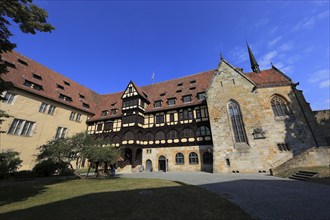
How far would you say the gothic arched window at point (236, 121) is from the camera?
1927 cm

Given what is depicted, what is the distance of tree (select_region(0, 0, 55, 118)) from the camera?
7.30m

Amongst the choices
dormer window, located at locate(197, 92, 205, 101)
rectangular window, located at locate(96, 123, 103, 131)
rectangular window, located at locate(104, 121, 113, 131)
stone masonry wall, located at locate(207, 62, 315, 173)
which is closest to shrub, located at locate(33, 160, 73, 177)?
rectangular window, located at locate(104, 121, 113, 131)

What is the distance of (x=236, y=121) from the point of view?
791 inches

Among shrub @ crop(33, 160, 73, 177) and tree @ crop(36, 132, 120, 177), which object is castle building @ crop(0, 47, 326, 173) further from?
tree @ crop(36, 132, 120, 177)

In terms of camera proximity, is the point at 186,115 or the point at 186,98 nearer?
the point at 186,115

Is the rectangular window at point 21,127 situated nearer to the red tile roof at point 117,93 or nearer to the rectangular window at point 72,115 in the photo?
the red tile roof at point 117,93

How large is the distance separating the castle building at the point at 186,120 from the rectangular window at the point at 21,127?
0.11 metres

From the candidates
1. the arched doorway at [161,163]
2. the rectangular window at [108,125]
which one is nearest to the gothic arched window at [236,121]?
the arched doorway at [161,163]

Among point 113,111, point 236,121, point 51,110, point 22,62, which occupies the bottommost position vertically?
point 236,121

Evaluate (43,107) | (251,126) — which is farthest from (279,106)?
(43,107)

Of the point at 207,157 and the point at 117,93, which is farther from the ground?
the point at 117,93

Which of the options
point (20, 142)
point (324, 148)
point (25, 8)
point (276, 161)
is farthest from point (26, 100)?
point (324, 148)

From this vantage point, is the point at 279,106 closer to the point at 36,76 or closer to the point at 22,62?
the point at 36,76

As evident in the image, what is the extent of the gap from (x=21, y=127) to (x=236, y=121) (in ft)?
95.9
